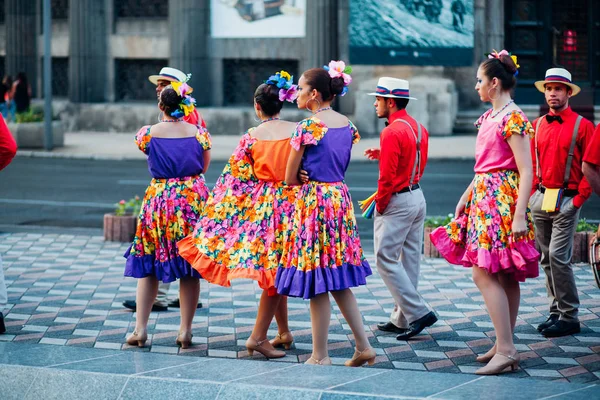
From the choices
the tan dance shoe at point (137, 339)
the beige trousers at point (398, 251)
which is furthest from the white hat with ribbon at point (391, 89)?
the tan dance shoe at point (137, 339)

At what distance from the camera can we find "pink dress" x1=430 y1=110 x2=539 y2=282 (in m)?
6.41

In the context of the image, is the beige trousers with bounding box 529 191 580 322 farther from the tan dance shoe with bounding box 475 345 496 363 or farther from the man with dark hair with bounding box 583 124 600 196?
the tan dance shoe with bounding box 475 345 496 363

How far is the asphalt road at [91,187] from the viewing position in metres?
14.2

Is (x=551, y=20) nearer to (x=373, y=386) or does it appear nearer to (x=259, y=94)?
(x=259, y=94)

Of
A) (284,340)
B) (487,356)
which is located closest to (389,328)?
(284,340)

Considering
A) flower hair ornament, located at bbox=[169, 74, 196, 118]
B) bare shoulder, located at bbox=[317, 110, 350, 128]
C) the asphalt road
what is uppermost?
flower hair ornament, located at bbox=[169, 74, 196, 118]

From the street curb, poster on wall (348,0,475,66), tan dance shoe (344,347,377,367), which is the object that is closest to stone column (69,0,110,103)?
poster on wall (348,0,475,66)

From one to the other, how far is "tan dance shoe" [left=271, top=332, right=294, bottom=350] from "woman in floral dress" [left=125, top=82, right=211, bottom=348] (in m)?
0.59

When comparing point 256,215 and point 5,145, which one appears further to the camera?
point 5,145

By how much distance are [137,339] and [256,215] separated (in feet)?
4.14

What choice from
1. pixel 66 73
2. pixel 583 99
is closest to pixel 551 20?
pixel 583 99

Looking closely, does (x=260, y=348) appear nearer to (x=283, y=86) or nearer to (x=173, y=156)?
Answer: (x=173, y=156)

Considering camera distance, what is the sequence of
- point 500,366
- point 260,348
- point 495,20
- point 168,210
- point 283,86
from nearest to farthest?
point 500,366
point 283,86
point 260,348
point 168,210
point 495,20

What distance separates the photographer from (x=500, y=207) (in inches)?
254
